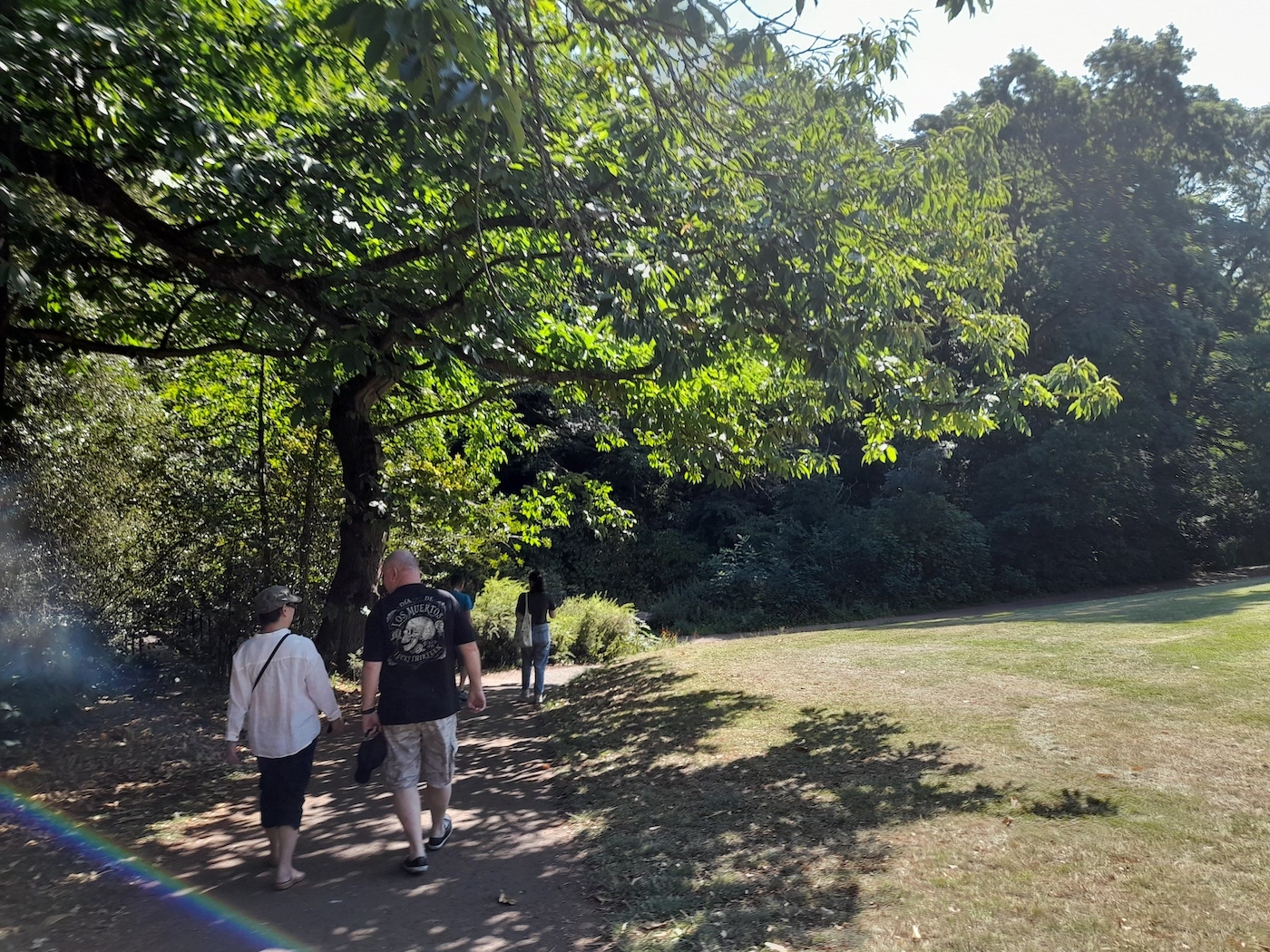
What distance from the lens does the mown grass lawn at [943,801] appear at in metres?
4.57

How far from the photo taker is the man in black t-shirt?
5535mm

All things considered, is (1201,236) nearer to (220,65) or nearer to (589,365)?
(589,365)

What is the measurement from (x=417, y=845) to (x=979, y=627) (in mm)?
13738

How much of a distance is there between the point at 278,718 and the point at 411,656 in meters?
0.80

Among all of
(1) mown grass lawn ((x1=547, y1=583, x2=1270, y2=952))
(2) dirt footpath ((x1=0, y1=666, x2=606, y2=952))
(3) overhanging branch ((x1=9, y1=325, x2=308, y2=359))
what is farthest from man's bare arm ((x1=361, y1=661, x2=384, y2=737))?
(3) overhanging branch ((x1=9, y1=325, x2=308, y2=359))

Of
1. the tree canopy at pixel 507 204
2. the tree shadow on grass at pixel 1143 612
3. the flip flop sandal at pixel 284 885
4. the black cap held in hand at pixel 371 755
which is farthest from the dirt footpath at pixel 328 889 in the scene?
the tree shadow on grass at pixel 1143 612

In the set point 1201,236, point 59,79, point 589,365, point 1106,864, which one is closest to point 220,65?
point 59,79

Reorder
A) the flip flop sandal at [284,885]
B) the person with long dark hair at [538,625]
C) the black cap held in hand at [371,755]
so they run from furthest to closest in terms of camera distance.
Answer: the person with long dark hair at [538,625] → the black cap held in hand at [371,755] → the flip flop sandal at [284,885]

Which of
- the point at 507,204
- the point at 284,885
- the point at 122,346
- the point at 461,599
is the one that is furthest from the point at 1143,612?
the point at 122,346

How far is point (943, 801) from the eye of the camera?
6359 millimetres

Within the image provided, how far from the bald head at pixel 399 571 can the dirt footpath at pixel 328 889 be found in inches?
67.3

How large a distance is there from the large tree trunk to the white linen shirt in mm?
5602

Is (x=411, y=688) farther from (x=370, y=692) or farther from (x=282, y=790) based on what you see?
(x=282, y=790)

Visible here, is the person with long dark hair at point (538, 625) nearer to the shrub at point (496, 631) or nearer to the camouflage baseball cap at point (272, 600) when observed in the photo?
the shrub at point (496, 631)
